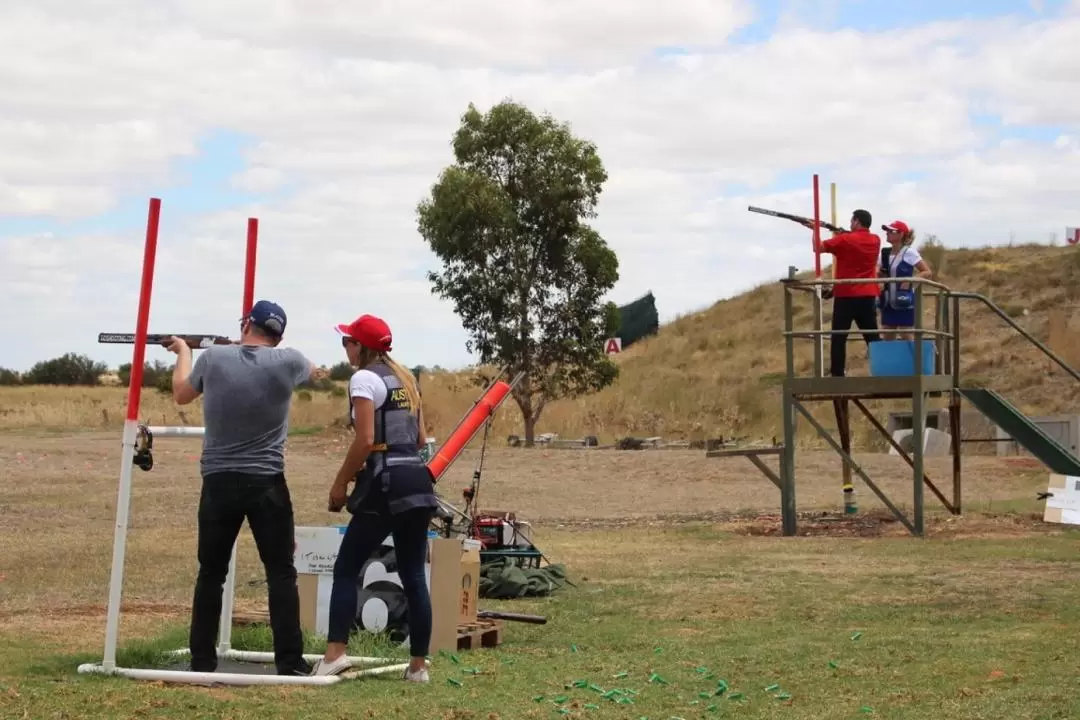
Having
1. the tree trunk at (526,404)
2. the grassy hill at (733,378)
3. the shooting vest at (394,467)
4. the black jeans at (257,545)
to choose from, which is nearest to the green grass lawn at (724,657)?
the black jeans at (257,545)

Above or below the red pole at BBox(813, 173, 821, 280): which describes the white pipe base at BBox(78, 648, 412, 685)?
below

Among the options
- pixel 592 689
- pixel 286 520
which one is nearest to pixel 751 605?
pixel 592 689

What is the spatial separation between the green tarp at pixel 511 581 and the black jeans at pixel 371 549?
4189 mm

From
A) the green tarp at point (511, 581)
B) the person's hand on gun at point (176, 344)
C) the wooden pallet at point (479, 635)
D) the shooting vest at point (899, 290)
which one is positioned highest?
the shooting vest at point (899, 290)

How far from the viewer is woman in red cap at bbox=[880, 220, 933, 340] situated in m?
18.5

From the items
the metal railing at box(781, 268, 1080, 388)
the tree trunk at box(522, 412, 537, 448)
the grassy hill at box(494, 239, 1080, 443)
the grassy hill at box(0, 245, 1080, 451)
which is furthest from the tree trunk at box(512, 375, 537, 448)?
the metal railing at box(781, 268, 1080, 388)

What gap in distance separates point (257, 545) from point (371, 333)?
47.1 inches

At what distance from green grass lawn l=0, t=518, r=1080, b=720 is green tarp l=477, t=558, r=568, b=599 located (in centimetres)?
20

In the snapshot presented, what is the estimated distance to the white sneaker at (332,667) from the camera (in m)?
8.05

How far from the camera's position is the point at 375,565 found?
32.0 feet

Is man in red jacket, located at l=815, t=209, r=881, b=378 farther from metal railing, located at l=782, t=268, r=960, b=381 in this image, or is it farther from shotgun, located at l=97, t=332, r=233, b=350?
shotgun, located at l=97, t=332, r=233, b=350

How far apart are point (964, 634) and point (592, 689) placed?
10.3 ft

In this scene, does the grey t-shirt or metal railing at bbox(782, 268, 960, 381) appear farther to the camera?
metal railing at bbox(782, 268, 960, 381)

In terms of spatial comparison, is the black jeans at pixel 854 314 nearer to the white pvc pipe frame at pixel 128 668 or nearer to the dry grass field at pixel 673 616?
the dry grass field at pixel 673 616
